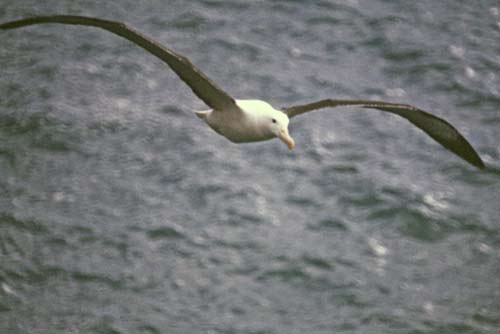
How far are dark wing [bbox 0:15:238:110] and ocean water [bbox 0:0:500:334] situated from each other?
661 cm

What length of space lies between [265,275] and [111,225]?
245cm

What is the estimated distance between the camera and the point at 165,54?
9391mm

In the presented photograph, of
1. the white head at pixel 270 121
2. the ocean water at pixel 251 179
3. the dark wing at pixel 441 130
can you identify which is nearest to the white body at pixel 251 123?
the white head at pixel 270 121

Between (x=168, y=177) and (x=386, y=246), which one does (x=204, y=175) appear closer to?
→ (x=168, y=177)

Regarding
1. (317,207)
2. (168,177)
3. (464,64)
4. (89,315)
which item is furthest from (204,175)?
(464,64)

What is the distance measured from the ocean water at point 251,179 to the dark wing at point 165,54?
661 cm

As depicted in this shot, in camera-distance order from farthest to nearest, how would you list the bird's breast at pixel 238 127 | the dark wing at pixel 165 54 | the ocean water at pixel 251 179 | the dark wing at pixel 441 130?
the ocean water at pixel 251 179 → the dark wing at pixel 441 130 → the bird's breast at pixel 238 127 → the dark wing at pixel 165 54

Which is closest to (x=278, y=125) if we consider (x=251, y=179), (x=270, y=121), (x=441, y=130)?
(x=270, y=121)

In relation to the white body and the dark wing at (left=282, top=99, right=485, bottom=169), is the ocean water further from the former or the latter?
the white body

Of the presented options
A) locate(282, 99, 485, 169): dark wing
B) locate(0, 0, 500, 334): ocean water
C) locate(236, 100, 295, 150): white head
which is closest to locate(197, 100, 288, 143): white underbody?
locate(236, 100, 295, 150): white head

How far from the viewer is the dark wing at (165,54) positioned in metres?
9.00

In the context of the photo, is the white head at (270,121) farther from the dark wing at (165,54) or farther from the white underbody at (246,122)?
the dark wing at (165,54)

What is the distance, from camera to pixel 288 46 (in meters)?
19.9

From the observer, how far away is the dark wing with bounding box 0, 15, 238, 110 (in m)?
9.00
